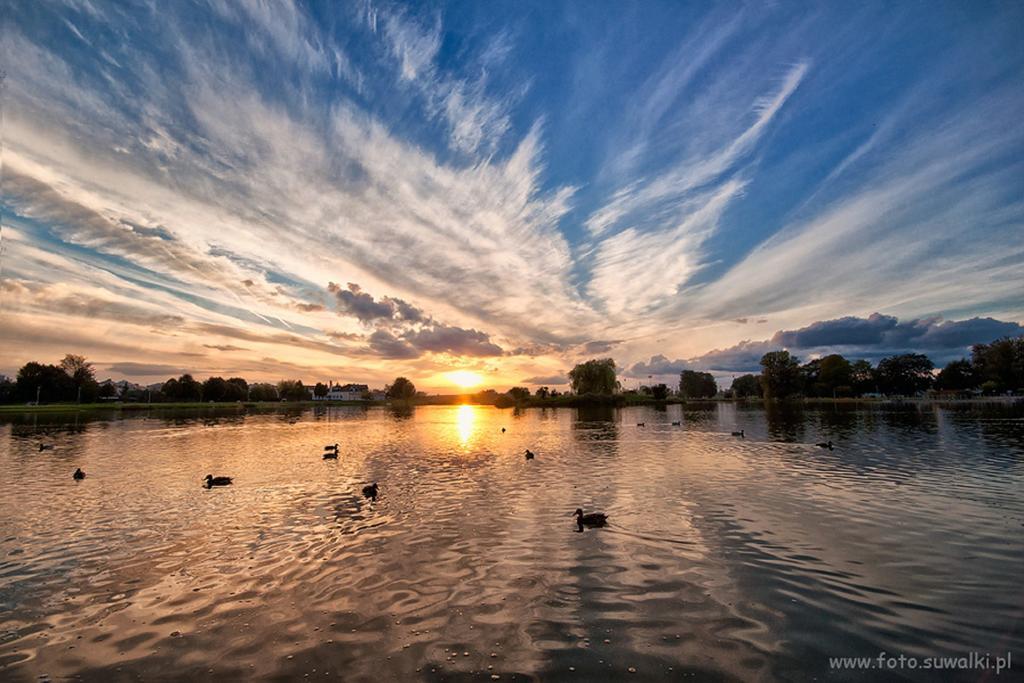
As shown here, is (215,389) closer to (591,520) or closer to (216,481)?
(216,481)

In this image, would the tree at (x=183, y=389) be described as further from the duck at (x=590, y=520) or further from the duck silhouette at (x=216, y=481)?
the duck at (x=590, y=520)

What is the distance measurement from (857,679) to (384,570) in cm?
1196

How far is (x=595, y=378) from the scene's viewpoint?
552 feet

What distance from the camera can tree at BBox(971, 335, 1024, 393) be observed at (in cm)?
16414

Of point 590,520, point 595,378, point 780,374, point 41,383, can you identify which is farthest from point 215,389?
point 780,374

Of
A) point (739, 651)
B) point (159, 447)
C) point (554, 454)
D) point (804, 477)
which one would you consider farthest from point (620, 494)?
point (159, 447)

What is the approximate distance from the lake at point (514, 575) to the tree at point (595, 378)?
137m

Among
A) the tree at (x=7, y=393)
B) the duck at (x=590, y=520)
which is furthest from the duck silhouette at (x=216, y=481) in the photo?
the tree at (x=7, y=393)

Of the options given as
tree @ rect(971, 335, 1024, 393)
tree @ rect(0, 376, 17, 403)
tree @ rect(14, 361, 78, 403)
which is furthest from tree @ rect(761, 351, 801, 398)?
tree @ rect(0, 376, 17, 403)

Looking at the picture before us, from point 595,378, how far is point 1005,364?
479 ft

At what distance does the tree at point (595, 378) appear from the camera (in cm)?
16725

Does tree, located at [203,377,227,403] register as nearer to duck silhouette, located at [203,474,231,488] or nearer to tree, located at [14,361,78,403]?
tree, located at [14,361,78,403]

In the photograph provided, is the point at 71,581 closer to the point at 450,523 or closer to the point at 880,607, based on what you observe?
the point at 450,523

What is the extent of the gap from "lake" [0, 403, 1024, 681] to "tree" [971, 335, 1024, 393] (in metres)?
197
